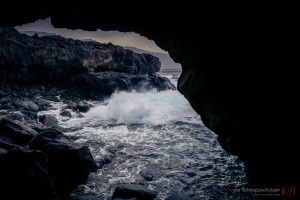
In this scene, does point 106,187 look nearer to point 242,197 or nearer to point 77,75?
point 242,197

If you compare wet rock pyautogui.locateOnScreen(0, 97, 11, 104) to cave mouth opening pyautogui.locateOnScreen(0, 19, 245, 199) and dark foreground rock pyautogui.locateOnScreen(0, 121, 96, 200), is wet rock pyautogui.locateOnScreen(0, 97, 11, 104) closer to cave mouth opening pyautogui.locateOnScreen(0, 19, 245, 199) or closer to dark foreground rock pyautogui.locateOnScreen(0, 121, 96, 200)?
cave mouth opening pyautogui.locateOnScreen(0, 19, 245, 199)

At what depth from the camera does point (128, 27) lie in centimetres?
573

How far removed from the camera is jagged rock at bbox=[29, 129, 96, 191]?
6750 millimetres

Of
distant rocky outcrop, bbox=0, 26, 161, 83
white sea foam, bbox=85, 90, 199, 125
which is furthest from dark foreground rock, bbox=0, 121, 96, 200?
distant rocky outcrop, bbox=0, 26, 161, 83

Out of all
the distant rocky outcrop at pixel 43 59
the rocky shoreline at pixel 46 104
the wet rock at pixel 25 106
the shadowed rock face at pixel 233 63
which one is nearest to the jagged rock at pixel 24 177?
the rocky shoreline at pixel 46 104

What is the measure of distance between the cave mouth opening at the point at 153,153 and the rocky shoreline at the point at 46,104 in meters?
0.73

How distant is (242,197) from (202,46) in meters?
4.66

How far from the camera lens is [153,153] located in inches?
383

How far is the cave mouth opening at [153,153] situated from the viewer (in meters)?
7.08

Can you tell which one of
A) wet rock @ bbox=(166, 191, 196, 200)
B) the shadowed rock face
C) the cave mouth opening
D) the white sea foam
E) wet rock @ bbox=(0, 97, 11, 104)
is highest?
the shadowed rock face

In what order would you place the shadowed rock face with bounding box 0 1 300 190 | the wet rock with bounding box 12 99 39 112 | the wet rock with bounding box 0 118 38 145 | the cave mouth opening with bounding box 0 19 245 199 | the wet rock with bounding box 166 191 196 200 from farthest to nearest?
1. the wet rock with bounding box 12 99 39 112
2. the wet rock with bounding box 0 118 38 145
3. the cave mouth opening with bounding box 0 19 245 199
4. the wet rock with bounding box 166 191 196 200
5. the shadowed rock face with bounding box 0 1 300 190

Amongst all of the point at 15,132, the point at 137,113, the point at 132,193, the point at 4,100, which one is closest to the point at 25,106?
the point at 4,100

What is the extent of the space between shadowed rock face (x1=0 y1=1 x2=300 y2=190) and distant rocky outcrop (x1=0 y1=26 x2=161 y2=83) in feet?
69.2

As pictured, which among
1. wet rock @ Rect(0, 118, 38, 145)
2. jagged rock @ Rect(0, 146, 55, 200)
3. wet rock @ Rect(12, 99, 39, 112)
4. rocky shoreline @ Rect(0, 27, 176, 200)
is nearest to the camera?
jagged rock @ Rect(0, 146, 55, 200)
